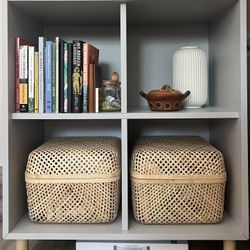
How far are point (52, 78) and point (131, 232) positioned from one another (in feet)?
1.80

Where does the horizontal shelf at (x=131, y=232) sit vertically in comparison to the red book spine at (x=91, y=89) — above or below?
below

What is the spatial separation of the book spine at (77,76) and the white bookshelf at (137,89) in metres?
0.05

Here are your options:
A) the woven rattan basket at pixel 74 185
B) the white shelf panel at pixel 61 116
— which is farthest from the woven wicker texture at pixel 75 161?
the white shelf panel at pixel 61 116

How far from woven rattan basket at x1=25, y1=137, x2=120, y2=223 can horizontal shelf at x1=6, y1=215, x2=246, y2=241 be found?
0.03 metres

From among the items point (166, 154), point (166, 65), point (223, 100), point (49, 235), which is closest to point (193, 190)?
point (166, 154)

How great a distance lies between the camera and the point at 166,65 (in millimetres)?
1510

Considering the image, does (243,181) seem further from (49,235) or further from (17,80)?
(17,80)

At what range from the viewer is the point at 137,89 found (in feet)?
4.98

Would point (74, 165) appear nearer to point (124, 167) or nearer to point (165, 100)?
point (124, 167)

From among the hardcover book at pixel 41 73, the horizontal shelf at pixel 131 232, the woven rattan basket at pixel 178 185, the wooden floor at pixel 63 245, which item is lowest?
the wooden floor at pixel 63 245

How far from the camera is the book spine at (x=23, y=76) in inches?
44.7

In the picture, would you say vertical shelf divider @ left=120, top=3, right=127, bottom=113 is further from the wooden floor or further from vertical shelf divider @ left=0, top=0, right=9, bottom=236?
the wooden floor

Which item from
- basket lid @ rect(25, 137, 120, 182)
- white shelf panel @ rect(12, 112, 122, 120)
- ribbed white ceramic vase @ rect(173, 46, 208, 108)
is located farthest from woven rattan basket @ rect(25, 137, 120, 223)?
ribbed white ceramic vase @ rect(173, 46, 208, 108)

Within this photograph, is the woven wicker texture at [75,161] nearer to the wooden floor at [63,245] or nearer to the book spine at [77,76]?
the book spine at [77,76]
